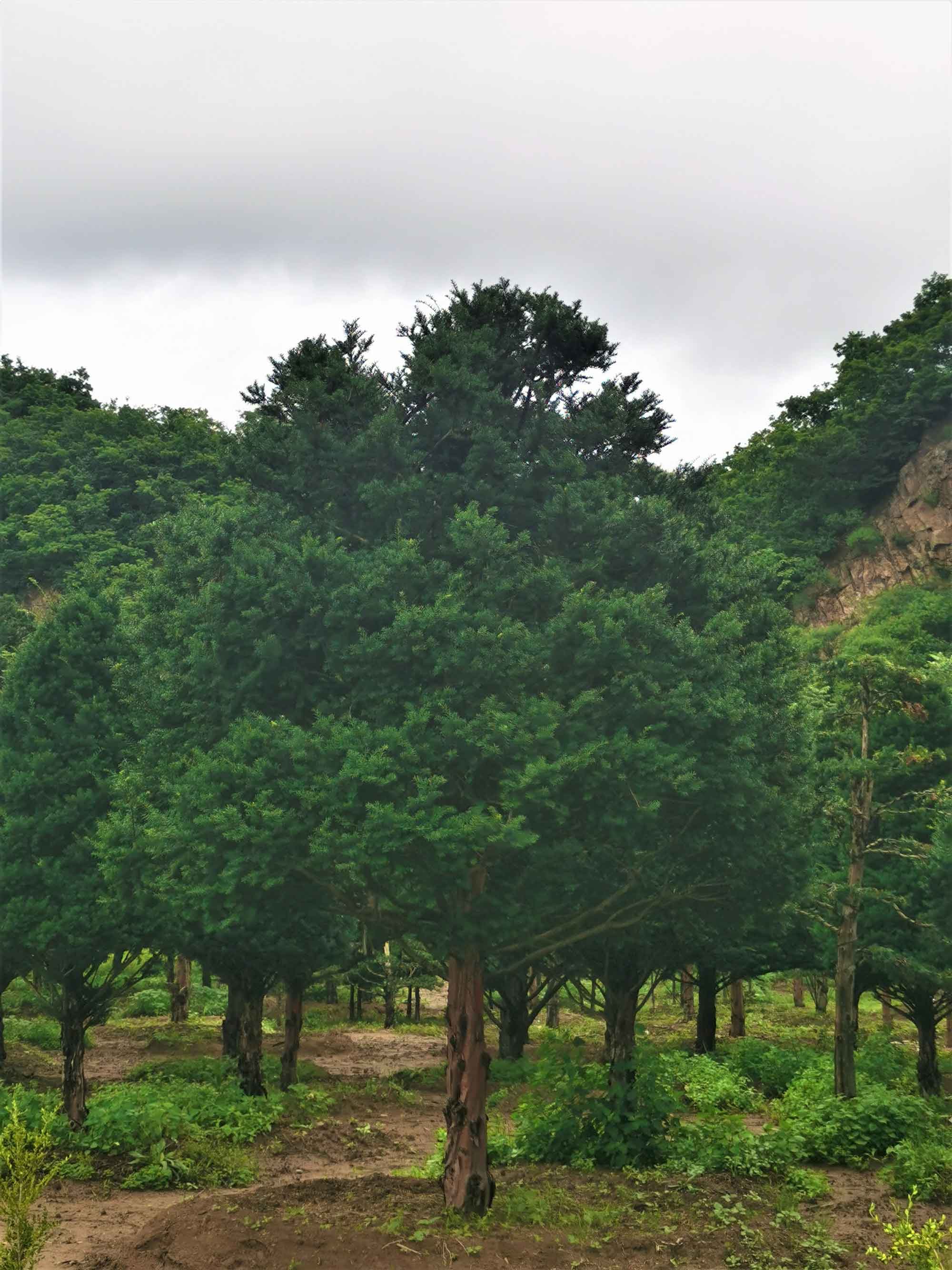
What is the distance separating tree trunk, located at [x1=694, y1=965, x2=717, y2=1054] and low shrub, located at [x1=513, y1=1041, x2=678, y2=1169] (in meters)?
14.9

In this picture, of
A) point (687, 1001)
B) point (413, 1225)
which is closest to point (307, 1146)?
point (413, 1225)

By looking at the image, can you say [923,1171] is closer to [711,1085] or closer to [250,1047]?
[711,1085]

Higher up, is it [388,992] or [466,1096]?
[466,1096]

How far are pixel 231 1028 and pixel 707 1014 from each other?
1465 cm

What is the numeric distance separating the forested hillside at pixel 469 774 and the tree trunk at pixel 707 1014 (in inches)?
258

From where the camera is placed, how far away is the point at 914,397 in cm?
5572

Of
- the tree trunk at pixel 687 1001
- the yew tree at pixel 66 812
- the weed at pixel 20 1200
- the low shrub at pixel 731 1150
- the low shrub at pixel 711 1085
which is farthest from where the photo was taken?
the tree trunk at pixel 687 1001

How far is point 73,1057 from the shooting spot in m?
20.6

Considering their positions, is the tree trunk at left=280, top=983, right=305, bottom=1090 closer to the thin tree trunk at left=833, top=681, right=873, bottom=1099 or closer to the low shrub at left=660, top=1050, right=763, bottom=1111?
the low shrub at left=660, top=1050, right=763, bottom=1111

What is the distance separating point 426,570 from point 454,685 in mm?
1595

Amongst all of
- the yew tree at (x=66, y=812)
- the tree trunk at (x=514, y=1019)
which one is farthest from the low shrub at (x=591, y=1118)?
the tree trunk at (x=514, y=1019)

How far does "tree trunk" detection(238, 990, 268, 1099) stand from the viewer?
24.7 metres

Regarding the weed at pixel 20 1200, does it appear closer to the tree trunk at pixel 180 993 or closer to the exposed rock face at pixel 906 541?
the tree trunk at pixel 180 993

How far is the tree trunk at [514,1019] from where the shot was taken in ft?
109
